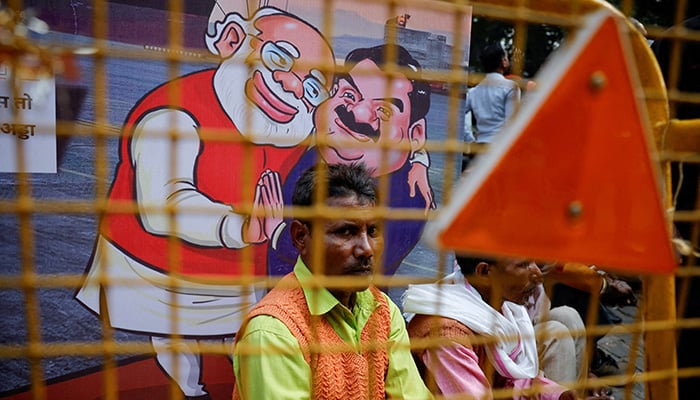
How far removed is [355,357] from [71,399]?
1.11 metres

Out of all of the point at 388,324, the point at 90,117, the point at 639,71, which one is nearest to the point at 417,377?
the point at 388,324

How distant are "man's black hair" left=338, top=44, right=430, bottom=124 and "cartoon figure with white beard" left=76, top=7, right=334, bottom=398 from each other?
0.50ft

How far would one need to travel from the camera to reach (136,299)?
2.04 meters

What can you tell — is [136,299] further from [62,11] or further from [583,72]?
[583,72]

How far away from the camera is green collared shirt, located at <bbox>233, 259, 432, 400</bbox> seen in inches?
51.3

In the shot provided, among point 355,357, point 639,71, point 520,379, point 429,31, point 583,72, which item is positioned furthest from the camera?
point 429,31

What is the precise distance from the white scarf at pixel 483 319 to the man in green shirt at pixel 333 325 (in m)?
0.10

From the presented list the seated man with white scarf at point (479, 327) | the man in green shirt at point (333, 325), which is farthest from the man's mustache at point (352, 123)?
the seated man with white scarf at point (479, 327)

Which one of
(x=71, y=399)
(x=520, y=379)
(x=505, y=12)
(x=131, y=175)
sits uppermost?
(x=505, y=12)

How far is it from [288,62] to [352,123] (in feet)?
1.08

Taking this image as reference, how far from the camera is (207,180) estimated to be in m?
2.07

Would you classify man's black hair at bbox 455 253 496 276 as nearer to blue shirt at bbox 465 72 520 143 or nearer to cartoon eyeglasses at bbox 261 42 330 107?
cartoon eyeglasses at bbox 261 42 330 107

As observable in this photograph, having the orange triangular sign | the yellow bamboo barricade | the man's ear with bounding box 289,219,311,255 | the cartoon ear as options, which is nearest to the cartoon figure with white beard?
the cartoon ear

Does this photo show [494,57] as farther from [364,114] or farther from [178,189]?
[178,189]
